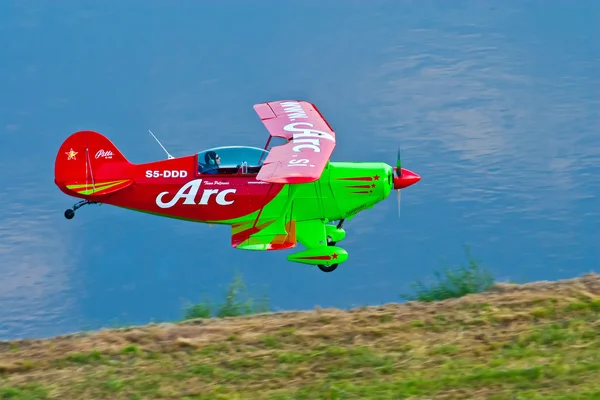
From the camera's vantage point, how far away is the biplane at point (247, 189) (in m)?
13.6

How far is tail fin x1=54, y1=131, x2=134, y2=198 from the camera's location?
1393 cm

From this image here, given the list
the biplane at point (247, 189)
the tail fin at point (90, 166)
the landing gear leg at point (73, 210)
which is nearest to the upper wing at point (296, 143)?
the biplane at point (247, 189)

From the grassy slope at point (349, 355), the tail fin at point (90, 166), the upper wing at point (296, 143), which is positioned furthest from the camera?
the tail fin at point (90, 166)

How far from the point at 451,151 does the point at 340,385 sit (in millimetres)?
8646

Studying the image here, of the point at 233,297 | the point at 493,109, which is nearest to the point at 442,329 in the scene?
the point at 233,297

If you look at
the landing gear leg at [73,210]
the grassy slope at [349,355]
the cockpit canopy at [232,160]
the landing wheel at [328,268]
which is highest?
the cockpit canopy at [232,160]

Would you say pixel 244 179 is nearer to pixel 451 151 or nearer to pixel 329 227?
pixel 329 227

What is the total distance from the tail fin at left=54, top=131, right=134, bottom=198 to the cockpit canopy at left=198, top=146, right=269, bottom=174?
1.04 metres

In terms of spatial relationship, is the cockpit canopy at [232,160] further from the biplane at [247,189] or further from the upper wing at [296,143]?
the upper wing at [296,143]

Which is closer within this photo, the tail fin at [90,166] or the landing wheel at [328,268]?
the landing wheel at [328,268]

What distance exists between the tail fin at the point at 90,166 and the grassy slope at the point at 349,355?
3964 millimetres

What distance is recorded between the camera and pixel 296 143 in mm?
13211

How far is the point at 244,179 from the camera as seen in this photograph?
538 inches

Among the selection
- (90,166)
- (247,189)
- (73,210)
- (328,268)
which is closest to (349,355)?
(328,268)
